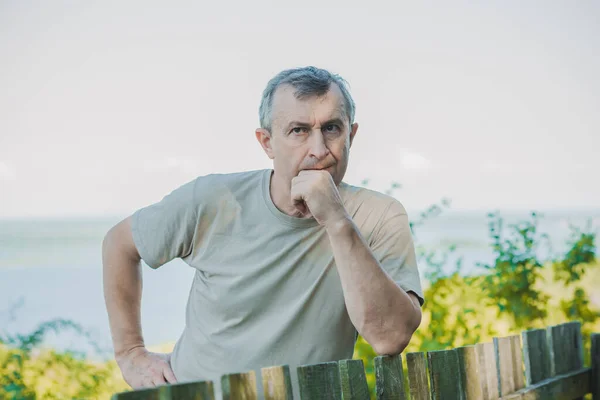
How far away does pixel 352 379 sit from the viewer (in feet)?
5.37

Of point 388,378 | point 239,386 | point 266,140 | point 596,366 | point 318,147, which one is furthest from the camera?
point 596,366

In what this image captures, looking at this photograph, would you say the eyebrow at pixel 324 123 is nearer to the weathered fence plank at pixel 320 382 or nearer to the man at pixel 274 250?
the man at pixel 274 250

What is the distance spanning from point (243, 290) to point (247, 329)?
0.11 metres

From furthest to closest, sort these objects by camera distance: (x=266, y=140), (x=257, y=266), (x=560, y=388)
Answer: (x=560, y=388) < (x=266, y=140) < (x=257, y=266)

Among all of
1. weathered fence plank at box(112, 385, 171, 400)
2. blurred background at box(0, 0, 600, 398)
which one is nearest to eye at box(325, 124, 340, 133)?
weathered fence plank at box(112, 385, 171, 400)

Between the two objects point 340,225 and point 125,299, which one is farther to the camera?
point 125,299

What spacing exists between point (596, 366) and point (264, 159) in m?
15.9

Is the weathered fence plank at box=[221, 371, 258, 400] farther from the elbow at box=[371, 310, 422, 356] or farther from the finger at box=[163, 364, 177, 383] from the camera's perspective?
the finger at box=[163, 364, 177, 383]

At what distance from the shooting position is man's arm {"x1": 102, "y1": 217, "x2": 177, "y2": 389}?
2.20 metres

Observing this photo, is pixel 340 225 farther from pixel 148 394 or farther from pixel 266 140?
pixel 148 394

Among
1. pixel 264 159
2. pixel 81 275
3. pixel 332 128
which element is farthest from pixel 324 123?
pixel 264 159

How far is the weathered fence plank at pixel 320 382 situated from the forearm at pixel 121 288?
2.87 ft

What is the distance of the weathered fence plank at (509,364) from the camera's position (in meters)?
2.34

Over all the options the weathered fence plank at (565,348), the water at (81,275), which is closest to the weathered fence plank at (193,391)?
the weathered fence plank at (565,348)
